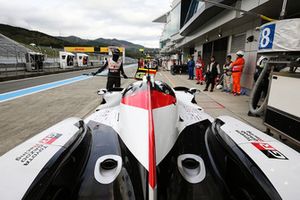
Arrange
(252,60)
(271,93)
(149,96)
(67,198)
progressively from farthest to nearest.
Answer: (252,60) → (271,93) → (149,96) → (67,198)

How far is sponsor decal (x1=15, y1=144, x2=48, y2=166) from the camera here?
129 centimetres

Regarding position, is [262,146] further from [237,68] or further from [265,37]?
[237,68]

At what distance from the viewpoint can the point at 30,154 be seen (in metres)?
1.38

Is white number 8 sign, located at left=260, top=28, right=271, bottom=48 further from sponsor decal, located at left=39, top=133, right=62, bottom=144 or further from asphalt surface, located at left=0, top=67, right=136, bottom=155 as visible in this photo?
asphalt surface, located at left=0, top=67, right=136, bottom=155

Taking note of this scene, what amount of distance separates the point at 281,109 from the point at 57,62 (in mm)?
31956

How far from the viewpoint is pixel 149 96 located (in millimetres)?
1777

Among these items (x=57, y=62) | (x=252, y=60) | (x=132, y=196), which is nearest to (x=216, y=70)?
(x=252, y=60)

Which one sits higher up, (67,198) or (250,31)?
(250,31)

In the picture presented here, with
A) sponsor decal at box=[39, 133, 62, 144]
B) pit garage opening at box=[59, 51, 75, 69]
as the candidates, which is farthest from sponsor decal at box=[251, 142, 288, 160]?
pit garage opening at box=[59, 51, 75, 69]

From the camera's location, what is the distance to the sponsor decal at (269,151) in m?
1.43

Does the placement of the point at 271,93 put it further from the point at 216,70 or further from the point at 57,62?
the point at 57,62

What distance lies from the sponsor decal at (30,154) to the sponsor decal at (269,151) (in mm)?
1701

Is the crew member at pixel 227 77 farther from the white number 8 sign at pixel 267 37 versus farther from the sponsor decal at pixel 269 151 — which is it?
the sponsor decal at pixel 269 151

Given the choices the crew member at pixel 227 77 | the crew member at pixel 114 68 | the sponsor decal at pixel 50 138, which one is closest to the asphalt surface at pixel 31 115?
the crew member at pixel 114 68
